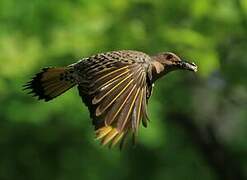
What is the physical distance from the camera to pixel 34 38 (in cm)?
794

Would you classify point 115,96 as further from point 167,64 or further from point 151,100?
point 151,100

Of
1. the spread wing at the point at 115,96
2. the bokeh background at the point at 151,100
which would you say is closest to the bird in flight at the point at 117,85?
the spread wing at the point at 115,96

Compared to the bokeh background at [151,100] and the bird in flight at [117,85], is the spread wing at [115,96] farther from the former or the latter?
the bokeh background at [151,100]

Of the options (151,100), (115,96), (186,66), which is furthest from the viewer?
(151,100)

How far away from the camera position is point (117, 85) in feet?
7.44

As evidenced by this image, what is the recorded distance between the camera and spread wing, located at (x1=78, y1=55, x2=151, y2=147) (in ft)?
6.84

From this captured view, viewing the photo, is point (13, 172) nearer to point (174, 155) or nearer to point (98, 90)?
point (174, 155)

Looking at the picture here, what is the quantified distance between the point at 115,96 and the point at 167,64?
0.29m

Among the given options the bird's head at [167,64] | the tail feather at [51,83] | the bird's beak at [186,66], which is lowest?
the tail feather at [51,83]

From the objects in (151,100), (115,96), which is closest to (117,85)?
(115,96)

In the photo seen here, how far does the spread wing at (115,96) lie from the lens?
2084 mm

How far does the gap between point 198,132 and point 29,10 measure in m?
3.30

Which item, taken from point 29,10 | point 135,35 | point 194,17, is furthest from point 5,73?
point 194,17

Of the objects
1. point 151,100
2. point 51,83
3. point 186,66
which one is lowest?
point 151,100
